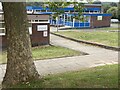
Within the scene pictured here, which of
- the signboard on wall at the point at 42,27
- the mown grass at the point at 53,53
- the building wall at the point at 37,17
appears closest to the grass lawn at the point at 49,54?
the mown grass at the point at 53,53

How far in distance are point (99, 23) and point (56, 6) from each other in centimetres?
3277

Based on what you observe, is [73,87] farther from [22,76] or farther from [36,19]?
[36,19]

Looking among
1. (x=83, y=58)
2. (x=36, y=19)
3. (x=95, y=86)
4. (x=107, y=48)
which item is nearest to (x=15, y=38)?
(x=95, y=86)

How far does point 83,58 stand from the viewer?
44.3 ft

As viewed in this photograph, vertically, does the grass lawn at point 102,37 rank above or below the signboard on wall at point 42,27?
below

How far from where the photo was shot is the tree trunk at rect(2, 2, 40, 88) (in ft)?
22.1

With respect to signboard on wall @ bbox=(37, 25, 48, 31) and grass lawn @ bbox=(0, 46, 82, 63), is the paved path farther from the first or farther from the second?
signboard on wall @ bbox=(37, 25, 48, 31)

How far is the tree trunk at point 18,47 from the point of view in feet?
22.1

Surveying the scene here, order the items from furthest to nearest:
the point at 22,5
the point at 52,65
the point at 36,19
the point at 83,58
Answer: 1. the point at 36,19
2. the point at 83,58
3. the point at 52,65
4. the point at 22,5

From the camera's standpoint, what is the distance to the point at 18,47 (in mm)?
6785

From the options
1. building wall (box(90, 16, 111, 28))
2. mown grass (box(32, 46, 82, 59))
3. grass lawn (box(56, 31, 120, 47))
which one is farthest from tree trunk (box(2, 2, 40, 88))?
building wall (box(90, 16, 111, 28))

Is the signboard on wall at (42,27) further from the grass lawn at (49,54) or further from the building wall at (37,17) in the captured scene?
the grass lawn at (49,54)

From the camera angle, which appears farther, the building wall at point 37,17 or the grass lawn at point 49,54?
the building wall at point 37,17

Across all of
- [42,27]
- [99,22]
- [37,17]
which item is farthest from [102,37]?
[99,22]
